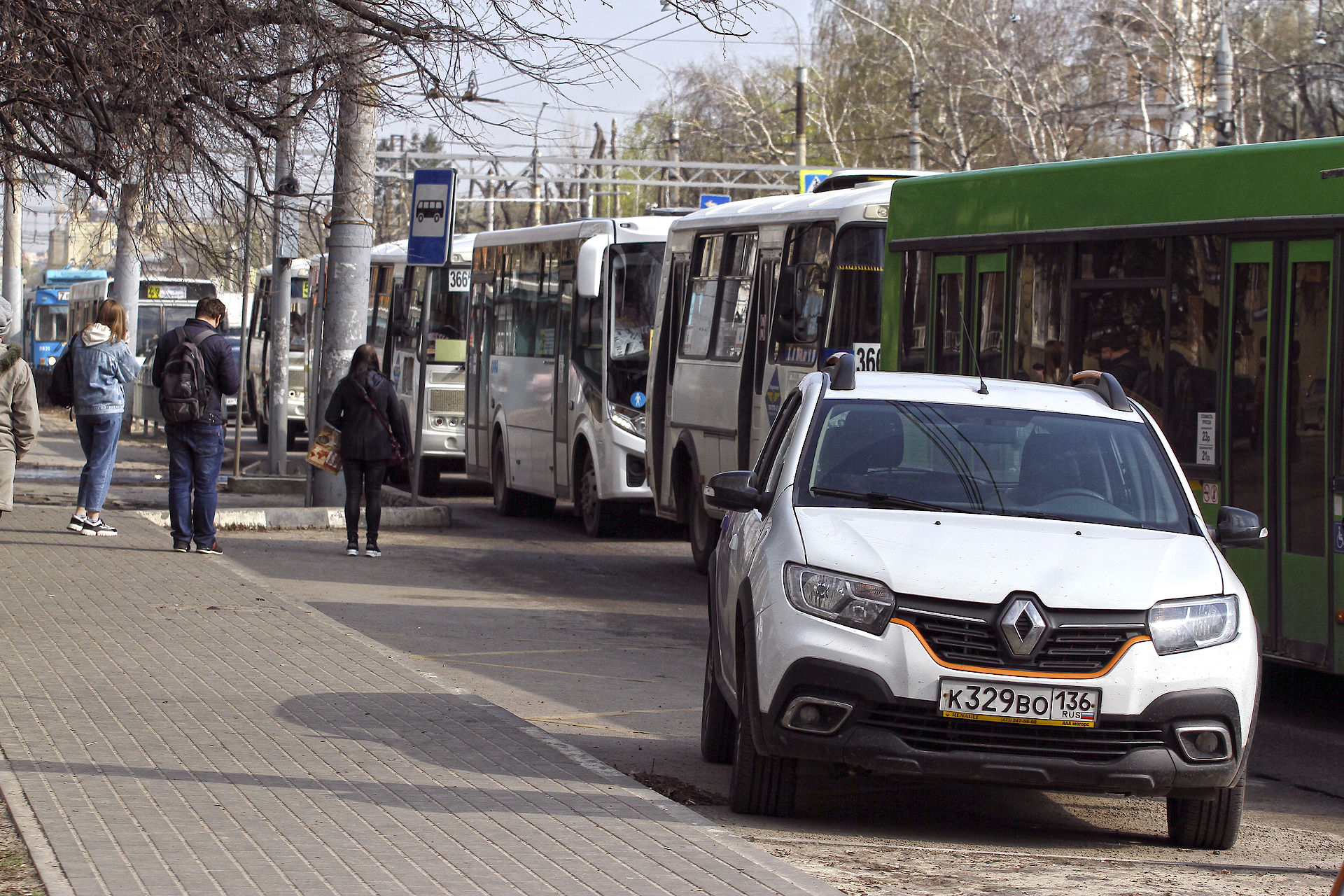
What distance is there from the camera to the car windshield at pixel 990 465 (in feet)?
21.4

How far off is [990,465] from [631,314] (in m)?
11.0

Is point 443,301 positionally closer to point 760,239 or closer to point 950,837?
point 760,239

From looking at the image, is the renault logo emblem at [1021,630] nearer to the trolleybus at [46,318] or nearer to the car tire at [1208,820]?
the car tire at [1208,820]

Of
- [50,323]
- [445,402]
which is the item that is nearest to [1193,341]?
[445,402]

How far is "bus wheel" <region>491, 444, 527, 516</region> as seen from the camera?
1978cm

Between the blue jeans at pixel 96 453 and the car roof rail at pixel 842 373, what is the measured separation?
339 inches

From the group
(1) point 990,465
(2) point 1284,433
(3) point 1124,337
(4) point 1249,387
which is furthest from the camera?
(3) point 1124,337

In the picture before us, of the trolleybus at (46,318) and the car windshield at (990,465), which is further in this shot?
the trolleybus at (46,318)

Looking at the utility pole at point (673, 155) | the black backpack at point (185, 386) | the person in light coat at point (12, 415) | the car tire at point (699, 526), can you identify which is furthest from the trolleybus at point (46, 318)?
the person in light coat at point (12, 415)

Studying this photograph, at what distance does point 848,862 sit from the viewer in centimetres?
570

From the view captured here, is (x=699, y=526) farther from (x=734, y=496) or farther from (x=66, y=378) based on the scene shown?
(x=734, y=496)

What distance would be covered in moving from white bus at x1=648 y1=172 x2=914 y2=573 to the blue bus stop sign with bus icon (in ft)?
7.48

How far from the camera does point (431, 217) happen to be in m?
17.3

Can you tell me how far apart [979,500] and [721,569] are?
1.09 metres
